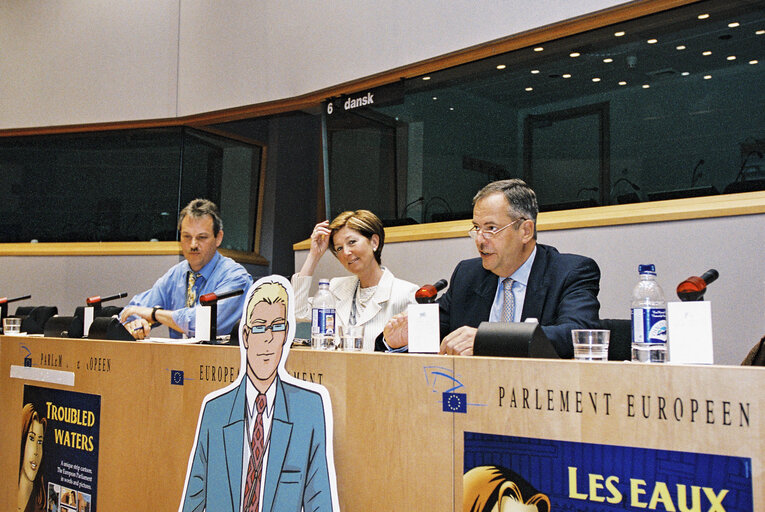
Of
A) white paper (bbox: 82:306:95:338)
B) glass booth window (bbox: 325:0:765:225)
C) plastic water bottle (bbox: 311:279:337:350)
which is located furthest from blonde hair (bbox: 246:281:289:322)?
glass booth window (bbox: 325:0:765:225)

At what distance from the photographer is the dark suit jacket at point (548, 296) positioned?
172 centimetres

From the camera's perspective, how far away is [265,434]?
4.89 feet

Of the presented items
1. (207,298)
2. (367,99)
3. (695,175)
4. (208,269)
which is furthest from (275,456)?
(367,99)

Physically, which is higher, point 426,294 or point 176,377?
point 426,294

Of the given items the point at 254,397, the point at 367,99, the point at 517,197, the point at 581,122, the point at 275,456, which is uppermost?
the point at 367,99

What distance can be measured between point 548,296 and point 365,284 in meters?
1.04

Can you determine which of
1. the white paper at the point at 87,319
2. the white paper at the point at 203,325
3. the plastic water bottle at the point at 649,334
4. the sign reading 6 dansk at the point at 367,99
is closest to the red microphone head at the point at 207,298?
the white paper at the point at 203,325

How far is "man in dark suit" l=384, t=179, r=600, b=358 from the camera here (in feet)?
5.89

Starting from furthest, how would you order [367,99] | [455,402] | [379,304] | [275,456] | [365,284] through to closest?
[367,99]
[365,284]
[379,304]
[275,456]
[455,402]

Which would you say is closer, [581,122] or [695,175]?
[695,175]

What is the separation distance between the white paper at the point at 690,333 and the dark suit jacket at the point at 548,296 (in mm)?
430

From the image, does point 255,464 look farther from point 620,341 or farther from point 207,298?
point 620,341

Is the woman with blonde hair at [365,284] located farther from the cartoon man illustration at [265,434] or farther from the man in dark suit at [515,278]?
the cartoon man illustration at [265,434]

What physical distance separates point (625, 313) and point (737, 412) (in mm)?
1626
